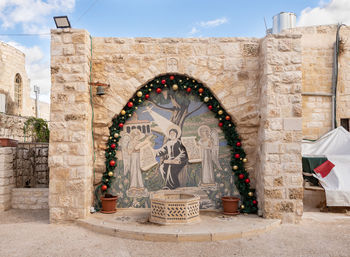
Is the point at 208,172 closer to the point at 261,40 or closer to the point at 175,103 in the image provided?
Result: the point at 175,103

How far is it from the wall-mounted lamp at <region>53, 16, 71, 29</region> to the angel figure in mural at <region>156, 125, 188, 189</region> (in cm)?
264

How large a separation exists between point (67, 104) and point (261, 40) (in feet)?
12.3

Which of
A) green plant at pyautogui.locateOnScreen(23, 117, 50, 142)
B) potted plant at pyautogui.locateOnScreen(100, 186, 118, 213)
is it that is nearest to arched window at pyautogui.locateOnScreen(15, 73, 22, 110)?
green plant at pyautogui.locateOnScreen(23, 117, 50, 142)

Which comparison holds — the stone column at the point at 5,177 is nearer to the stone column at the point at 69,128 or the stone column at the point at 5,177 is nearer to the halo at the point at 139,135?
the stone column at the point at 69,128

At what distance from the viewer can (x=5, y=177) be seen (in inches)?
244

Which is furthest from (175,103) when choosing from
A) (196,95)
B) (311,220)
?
(311,220)

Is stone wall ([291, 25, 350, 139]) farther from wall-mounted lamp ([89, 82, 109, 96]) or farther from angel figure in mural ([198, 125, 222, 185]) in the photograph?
wall-mounted lamp ([89, 82, 109, 96])

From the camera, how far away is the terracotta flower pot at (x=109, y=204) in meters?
5.30

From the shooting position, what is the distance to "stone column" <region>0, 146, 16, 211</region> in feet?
19.9

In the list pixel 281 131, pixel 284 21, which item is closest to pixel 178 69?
pixel 281 131

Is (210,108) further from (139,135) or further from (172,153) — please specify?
(139,135)

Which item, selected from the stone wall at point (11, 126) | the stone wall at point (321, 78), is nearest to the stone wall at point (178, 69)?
the stone wall at point (321, 78)

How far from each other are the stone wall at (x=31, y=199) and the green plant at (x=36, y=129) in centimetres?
529

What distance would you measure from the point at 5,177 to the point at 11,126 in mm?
5789
